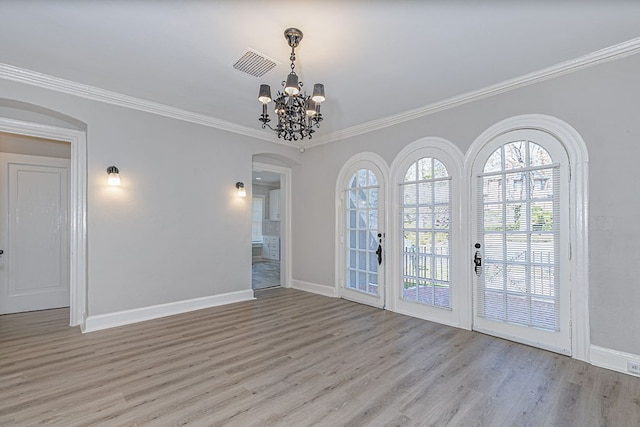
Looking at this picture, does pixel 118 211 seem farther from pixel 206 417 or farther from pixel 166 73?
pixel 206 417

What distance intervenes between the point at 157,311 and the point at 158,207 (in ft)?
4.61

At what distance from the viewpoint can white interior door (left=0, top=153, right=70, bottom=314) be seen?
4.31 meters

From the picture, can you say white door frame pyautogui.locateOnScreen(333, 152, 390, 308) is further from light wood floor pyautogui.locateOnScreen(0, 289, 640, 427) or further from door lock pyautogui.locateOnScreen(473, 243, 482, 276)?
door lock pyautogui.locateOnScreen(473, 243, 482, 276)

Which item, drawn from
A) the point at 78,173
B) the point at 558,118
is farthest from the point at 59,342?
the point at 558,118

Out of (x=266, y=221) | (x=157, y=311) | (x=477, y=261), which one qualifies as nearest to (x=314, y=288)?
(x=157, y=311)

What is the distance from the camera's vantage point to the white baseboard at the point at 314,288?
17.2 ft

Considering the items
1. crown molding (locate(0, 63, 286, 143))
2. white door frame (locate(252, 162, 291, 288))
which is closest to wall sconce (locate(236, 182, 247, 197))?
crown molding (locate(0, 63, 286, 143))

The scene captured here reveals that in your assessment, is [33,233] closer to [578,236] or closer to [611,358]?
[578,236]

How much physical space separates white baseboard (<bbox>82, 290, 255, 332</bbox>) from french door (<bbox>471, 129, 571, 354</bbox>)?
3489mm

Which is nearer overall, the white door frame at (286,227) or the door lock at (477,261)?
the door lock at (477,261)

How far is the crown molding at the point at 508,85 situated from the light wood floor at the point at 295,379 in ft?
9.14

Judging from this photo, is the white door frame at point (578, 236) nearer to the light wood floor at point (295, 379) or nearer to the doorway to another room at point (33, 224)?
the light wood floor at point (295, 379)

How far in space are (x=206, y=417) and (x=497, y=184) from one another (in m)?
3.55

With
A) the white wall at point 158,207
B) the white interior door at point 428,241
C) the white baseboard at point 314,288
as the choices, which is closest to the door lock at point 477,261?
the white interior door at point 428,241
